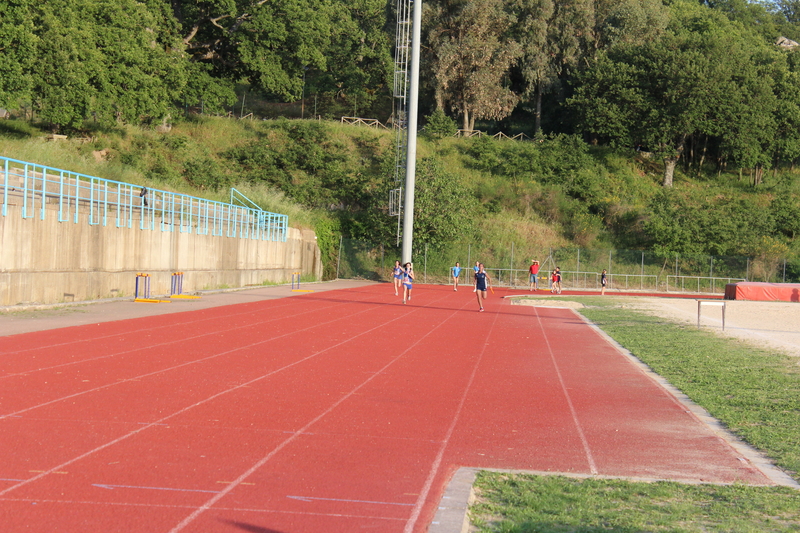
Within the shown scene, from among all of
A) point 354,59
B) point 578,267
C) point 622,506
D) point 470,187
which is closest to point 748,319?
point 622,506

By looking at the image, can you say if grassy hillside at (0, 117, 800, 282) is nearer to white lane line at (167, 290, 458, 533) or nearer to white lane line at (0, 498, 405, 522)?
white lane line at (167, 290, 458, 533)

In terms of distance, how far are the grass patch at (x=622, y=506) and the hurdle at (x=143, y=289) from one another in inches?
749

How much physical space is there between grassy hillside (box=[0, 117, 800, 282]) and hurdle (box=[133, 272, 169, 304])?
16569mm

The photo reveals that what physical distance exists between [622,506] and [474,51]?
207ft

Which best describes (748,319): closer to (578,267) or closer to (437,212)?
(578,267)

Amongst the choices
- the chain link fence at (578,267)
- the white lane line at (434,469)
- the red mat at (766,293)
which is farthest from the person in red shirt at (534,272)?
the white lane line at (434,469)

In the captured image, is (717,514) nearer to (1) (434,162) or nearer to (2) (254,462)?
(2) (254,462)

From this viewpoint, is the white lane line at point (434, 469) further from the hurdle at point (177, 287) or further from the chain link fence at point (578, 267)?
the chain link fence at point (578, 267)

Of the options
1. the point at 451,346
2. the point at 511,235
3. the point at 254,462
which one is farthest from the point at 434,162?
the point at 254,462

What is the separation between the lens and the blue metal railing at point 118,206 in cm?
1956

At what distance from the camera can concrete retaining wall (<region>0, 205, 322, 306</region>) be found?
18531mm

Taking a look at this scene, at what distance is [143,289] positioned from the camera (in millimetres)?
25391

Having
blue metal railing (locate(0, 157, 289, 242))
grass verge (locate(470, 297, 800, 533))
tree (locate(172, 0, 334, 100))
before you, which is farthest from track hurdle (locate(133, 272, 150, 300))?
tree (locate(172, 0, 334, 100))

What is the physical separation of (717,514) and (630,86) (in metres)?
64.5
